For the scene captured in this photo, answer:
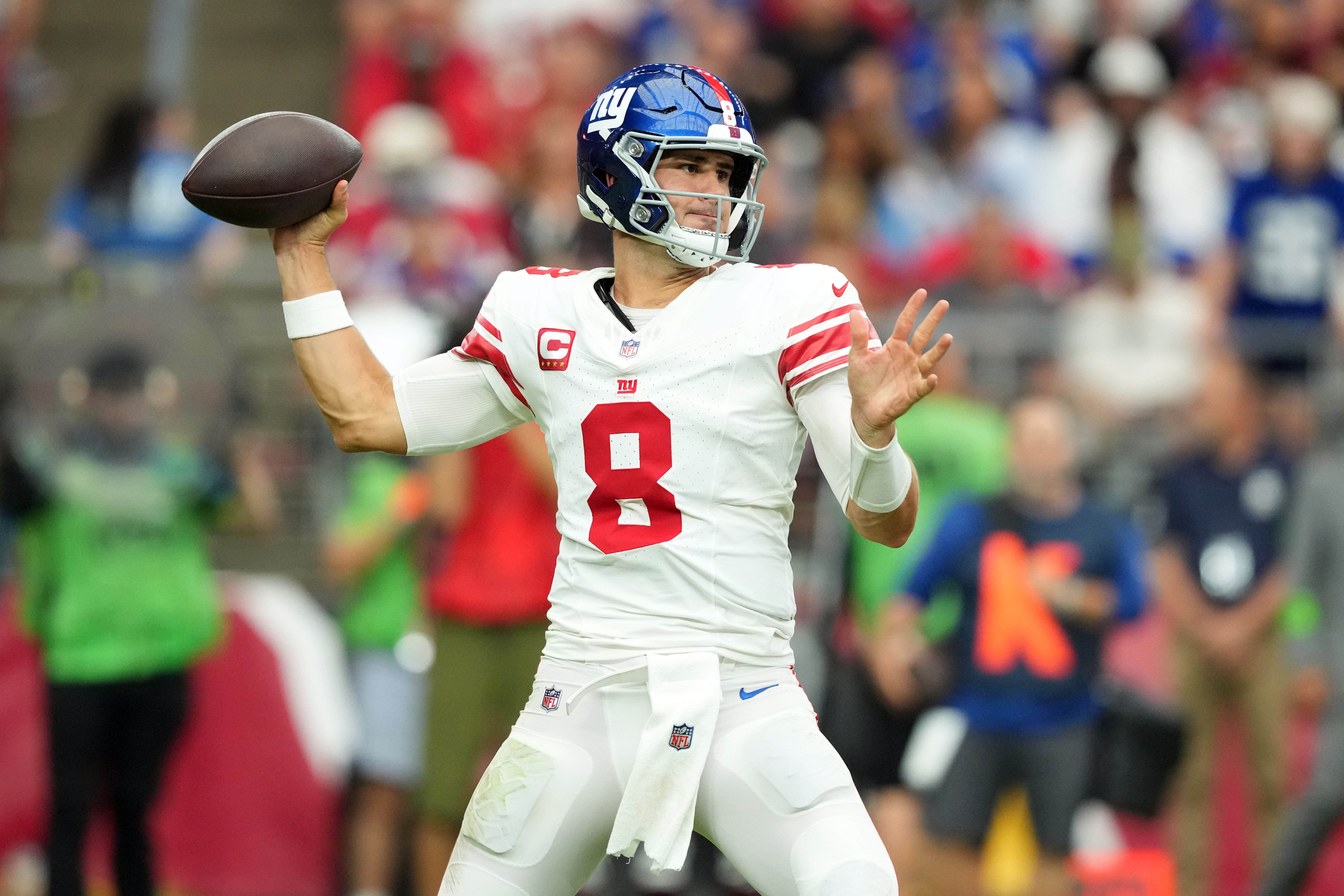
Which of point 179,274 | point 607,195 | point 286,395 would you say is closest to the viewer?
point 607,195

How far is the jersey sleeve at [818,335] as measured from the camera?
3.38 meters

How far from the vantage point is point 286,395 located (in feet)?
26.2

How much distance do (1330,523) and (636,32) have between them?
16.8ft

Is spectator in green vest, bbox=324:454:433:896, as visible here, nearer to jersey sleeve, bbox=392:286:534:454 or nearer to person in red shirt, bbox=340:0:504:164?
person in red shirt, bbox=340:0:504:164

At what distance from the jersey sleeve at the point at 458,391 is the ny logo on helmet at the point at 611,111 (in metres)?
0.41

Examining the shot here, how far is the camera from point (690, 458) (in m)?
3.44

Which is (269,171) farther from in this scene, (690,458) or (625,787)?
(625,787)

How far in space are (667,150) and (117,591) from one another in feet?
10.5

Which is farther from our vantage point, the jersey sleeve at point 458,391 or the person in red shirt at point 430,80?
the person in red shirt at point 430,80

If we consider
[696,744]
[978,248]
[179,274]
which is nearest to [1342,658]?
[978,248]

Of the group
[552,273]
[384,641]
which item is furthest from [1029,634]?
[552,273]

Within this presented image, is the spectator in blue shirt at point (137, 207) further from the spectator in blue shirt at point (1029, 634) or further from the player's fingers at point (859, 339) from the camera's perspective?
the player's fingers at point (859, 339)

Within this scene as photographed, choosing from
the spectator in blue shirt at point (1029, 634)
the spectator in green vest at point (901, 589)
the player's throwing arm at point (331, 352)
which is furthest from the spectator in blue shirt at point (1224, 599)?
the player's throwing arm at point (331, 352)

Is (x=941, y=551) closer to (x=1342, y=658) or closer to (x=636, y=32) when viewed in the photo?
(x=1342, y=658)
